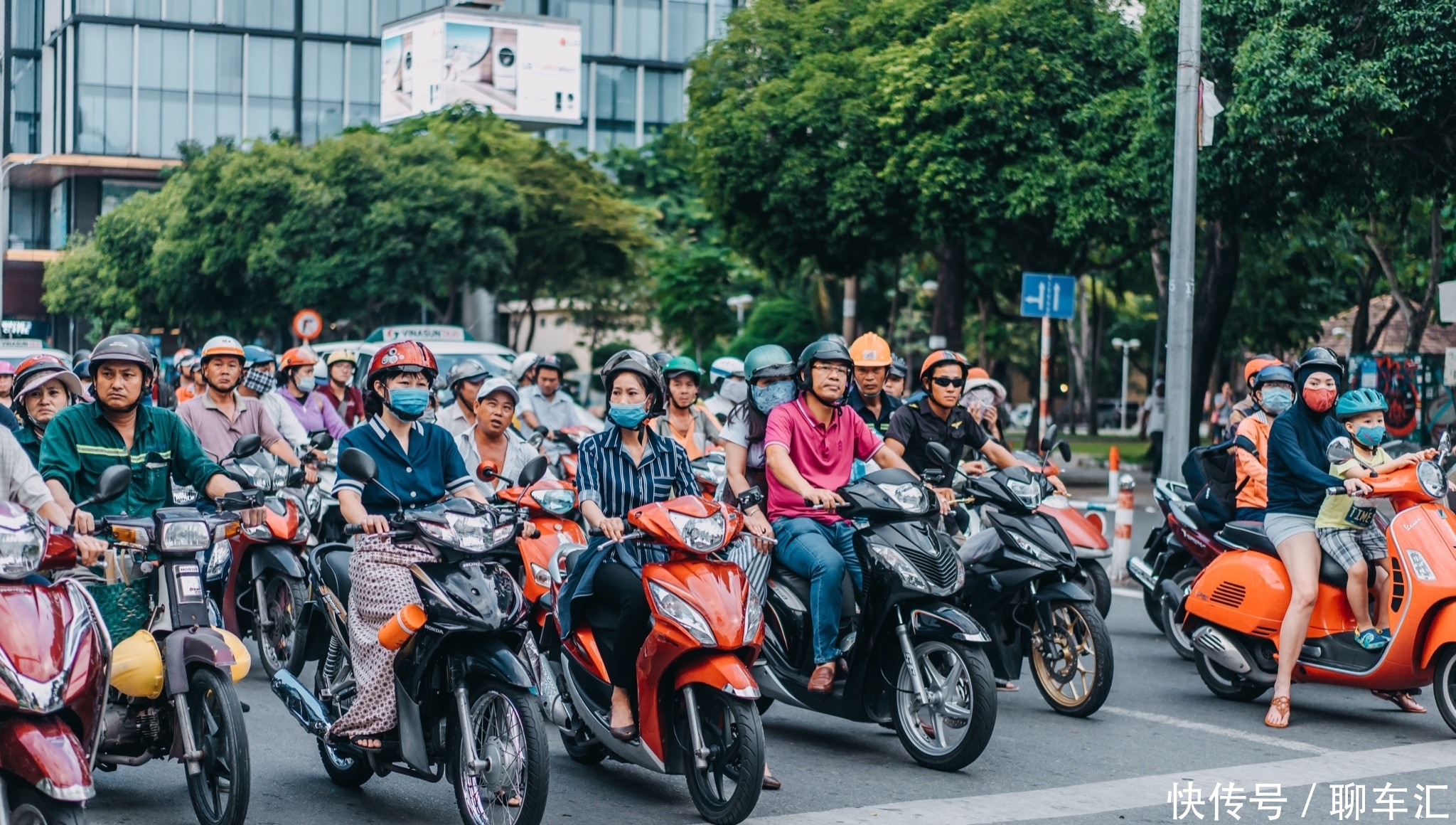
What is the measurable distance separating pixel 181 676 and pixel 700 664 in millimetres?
1733

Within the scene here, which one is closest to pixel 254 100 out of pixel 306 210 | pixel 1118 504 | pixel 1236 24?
pixel 306 210

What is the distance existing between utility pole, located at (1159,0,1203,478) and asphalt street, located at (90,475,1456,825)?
19.7 ft

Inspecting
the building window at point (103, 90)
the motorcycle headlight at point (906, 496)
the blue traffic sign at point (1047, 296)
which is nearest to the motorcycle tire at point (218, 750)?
the motorcycle headlight at point (906, 496)

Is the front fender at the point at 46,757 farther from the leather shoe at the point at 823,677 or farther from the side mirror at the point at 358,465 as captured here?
the leather shoe at the point at 823,677

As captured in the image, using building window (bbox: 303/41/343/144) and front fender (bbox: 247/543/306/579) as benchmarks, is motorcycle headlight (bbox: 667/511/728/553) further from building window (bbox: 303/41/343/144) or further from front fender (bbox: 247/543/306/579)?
building window (bbox: 303/41/343/144)

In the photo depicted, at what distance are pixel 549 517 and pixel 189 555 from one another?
3.24 m

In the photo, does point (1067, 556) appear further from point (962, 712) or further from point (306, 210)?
point (306, 210)

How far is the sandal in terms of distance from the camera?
26.2ft

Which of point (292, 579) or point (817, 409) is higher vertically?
point (817, 409)

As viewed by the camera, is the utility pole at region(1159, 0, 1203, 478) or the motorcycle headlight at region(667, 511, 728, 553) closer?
the motorcycle headlight at region(667, 511, 728, 553)

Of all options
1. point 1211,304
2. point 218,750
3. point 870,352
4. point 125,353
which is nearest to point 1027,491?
point 870,352

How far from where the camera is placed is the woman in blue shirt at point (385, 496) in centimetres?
584

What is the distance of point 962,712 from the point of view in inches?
271

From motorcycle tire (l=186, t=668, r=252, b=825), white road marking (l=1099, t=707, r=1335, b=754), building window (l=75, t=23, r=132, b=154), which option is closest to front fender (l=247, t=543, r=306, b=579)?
motorcycle tire (l=186, t=668, r=252, b=825)
